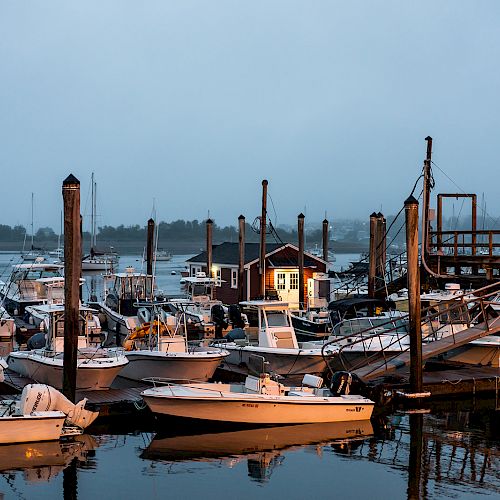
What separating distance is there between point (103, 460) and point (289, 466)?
3.93 metres

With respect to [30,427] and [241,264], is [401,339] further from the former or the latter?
[241,264]

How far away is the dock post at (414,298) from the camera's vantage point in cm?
2262

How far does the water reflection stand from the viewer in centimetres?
1806

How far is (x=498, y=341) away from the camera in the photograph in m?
26.9

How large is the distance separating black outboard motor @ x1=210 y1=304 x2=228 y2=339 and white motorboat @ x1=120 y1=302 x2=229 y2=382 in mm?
12441

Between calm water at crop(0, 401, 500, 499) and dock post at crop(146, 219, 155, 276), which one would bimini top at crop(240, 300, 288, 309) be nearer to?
calm water at crop(0, 401, 500, 499)

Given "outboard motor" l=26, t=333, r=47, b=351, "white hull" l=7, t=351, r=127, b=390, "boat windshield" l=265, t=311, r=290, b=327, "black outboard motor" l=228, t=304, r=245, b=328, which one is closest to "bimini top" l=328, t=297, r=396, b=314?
"black outboard motor" l=228, t=304, r=245, b=328

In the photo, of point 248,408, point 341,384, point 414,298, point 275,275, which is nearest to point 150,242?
point 275,275

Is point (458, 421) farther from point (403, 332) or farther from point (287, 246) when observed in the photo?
point (287, 246)

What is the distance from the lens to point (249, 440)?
63.8ft

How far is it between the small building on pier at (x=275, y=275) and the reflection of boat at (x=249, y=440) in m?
26.4

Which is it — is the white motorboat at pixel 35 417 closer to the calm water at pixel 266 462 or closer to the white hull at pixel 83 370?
the calm water at pixel 266 462

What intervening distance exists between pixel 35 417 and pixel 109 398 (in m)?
3.53

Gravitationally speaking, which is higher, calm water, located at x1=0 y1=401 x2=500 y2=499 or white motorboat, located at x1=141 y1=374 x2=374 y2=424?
white motorboat, located at x1=141 y1=374 x2=374 y2=424
